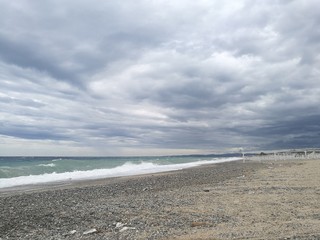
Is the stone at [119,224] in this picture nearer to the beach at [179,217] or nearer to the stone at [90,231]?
the beach at [179,217]

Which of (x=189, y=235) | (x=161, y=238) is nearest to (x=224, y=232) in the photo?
(x=189, y=235)

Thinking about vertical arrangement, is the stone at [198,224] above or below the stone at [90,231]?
below

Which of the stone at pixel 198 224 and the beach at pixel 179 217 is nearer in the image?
the beach at pixel 179 217

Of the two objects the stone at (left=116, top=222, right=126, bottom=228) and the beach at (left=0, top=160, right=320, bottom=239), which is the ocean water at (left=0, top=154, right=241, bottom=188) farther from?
the stone at (left=116, top=222, right=126, bottom=228)

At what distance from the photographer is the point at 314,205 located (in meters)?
11.7

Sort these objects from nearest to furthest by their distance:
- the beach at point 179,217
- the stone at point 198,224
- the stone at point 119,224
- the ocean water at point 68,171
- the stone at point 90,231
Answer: the beach at point 179,217 < the stone at point 90,231 < the stone at point 198,224 < the stone at point 119,224 < the ocean water at point 68,171

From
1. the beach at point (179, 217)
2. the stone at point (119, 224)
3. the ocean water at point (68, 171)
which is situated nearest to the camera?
the beach at point (179, 217)

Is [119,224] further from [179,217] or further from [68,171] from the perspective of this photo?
[68,171]

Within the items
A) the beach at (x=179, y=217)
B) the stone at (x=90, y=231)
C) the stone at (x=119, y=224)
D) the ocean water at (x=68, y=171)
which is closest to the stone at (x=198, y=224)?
the beach at (x=179, y=217)

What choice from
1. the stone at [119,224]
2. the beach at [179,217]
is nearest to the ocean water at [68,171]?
the beach at [179,217]

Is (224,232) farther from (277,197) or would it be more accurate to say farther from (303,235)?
(277,197)

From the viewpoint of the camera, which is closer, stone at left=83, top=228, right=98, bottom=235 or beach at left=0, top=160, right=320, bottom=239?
beach at left=0, top=160, right=320, bottom=239

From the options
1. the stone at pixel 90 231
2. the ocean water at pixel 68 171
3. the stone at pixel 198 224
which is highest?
the ocean water at pixel 68 171

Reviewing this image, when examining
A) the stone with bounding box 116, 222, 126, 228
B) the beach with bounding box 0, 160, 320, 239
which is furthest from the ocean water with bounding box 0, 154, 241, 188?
the stone with bounding box 116, 222, 126, 228
